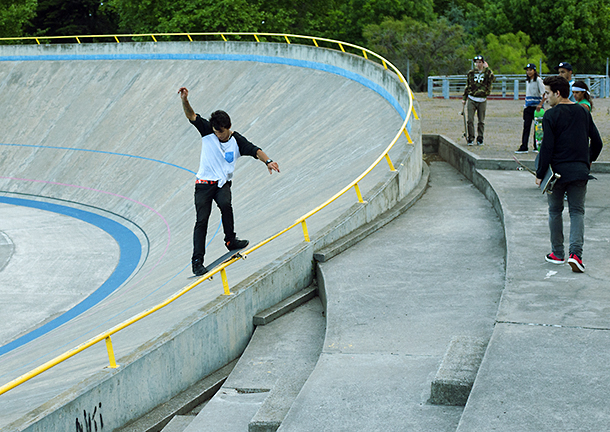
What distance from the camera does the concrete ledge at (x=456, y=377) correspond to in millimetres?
4580

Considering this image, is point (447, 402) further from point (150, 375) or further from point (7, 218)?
point (7, 218)

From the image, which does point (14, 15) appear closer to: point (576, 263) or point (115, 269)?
point (115, 269)

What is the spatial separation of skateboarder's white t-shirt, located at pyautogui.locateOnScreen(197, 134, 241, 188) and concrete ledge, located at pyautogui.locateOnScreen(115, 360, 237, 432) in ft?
6.64

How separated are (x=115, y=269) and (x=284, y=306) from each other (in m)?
7.88

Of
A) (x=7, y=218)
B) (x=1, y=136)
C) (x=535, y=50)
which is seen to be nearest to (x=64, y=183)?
(x=7, y=218)

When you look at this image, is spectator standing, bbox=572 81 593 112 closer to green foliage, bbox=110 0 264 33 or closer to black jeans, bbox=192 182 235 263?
black jeans, bbox=192 182 235 263

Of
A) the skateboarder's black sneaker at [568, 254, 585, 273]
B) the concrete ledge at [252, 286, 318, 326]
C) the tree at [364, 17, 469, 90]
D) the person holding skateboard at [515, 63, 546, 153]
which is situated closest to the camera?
the skateboarder's black sneaker at [568, 254, 585, 273]

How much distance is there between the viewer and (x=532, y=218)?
330 inches

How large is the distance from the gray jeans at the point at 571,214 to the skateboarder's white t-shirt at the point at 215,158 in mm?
3295

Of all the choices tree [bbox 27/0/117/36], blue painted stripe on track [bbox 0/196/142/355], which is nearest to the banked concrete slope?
blue painted stripe on track [bbox 0/196/142/355]

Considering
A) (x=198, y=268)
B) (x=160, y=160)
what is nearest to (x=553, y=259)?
(x=198, y=268)

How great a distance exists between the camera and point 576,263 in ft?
20.9

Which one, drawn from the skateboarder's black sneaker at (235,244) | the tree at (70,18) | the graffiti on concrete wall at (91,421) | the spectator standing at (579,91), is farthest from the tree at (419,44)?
the graffiti on concrete wall at (91,421)

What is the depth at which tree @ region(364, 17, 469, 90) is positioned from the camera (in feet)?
161
